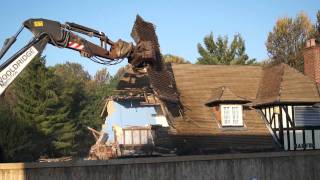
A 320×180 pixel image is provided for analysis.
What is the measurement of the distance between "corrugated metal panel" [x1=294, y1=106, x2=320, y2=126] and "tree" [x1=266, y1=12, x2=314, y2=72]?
3687 cm

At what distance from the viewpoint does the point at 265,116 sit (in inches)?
1117

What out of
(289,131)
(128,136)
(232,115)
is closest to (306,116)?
(289,131)

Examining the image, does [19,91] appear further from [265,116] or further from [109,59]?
[109,59]

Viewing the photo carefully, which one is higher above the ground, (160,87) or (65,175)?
(160,87)

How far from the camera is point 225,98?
27.3 m

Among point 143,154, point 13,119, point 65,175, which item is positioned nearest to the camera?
point 65,175

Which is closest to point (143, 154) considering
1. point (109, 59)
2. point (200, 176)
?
point (200, 176)

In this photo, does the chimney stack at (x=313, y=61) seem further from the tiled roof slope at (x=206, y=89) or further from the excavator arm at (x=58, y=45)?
the excavator arm at (x=58, y=45)

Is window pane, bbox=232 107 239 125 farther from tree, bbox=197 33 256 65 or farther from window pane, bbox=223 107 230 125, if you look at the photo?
tree, bbox=197 33 256 65

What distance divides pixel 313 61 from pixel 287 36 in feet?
117

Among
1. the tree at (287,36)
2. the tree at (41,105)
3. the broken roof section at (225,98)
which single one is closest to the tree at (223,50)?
the tree at (287,36)

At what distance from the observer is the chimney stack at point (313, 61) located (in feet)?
101

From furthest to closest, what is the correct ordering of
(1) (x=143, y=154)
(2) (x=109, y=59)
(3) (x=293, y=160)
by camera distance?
(1) (x=143, y=154), (3) (x=293, y=160), (2) (x=109, y=59)

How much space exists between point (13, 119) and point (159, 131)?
2685cm
